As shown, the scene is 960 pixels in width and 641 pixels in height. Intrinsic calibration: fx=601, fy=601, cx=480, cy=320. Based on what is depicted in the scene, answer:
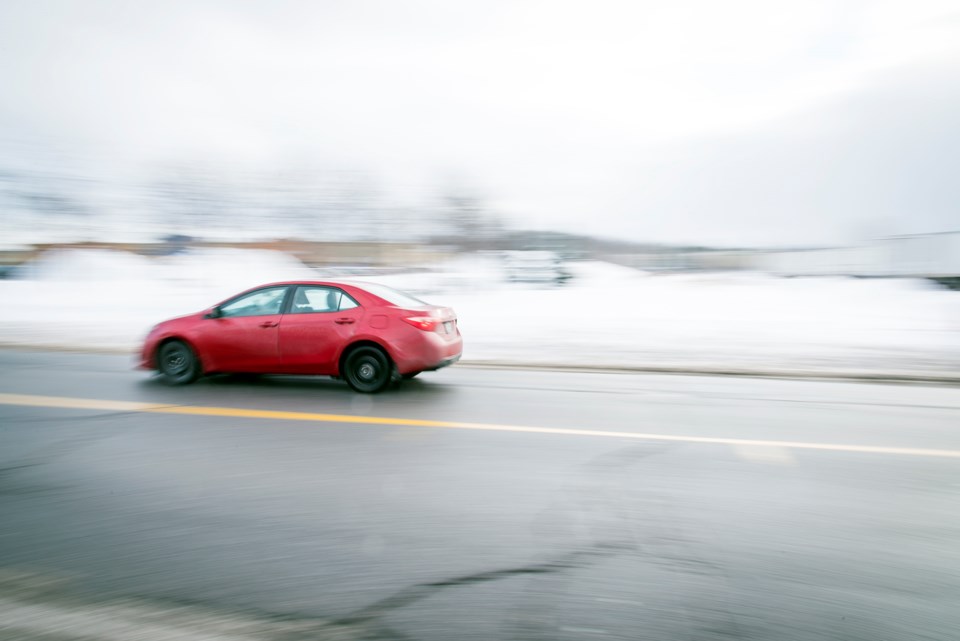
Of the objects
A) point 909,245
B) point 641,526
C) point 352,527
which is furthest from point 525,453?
point 909,245

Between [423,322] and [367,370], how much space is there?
33.7 inches

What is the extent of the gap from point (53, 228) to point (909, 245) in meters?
37.3

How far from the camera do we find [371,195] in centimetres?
2589

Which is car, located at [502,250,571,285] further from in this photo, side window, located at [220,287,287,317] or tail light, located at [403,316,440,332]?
tail light, located at [403,316,440,332]

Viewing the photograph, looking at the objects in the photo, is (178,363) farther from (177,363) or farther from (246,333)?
(246,333)

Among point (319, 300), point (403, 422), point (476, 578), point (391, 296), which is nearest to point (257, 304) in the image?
point (319, 300)

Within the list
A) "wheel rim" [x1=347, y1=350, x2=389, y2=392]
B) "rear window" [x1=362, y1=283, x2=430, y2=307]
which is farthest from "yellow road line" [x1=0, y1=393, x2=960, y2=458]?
"rear window" [x1=362, y1=283, x2=430, y2=307]

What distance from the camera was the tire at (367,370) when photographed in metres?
6.83

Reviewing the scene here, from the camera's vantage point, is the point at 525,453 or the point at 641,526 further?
the point at 525,453

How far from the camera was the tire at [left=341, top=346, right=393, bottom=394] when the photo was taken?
6828 mm

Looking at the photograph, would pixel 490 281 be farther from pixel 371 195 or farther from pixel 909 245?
pixel 909 245

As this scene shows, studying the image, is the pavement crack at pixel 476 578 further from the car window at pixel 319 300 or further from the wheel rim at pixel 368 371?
the car window at pixel 319 300

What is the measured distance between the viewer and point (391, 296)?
7172 millimetres

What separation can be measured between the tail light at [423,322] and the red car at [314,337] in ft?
0.04
